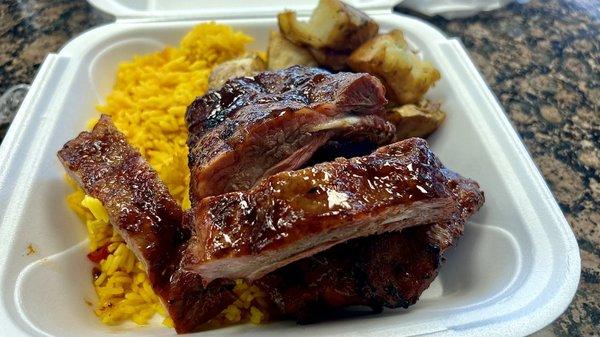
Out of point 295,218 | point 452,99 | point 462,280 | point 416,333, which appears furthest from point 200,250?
point 452,99

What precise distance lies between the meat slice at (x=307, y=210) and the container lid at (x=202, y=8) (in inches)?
69.3

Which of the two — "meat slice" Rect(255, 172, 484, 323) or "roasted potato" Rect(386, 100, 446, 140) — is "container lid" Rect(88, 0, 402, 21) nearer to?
"roasted potato" Rect(386, 100, 446, 140)

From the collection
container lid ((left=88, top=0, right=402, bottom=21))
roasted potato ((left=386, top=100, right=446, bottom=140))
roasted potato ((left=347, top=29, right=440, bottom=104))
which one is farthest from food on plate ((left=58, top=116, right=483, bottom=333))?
container lid ((left=88, top=0, right=402, bottom=21))

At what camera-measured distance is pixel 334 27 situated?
220cm

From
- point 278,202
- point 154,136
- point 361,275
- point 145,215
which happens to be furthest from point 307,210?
point 154,136

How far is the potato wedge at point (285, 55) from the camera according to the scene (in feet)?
7.72

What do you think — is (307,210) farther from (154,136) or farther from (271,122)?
(154,136)

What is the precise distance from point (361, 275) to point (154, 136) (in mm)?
1230

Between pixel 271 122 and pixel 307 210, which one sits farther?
pixel 271 122

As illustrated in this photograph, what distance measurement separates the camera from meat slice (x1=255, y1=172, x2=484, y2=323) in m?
1.52

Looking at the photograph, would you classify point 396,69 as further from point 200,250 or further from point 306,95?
point 200,250

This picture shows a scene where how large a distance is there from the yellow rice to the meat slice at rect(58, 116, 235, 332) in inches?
3.3

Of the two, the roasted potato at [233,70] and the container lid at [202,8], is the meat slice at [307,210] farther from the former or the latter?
the container lid at [202,8]

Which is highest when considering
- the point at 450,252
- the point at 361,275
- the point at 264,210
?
the point at 264,210
